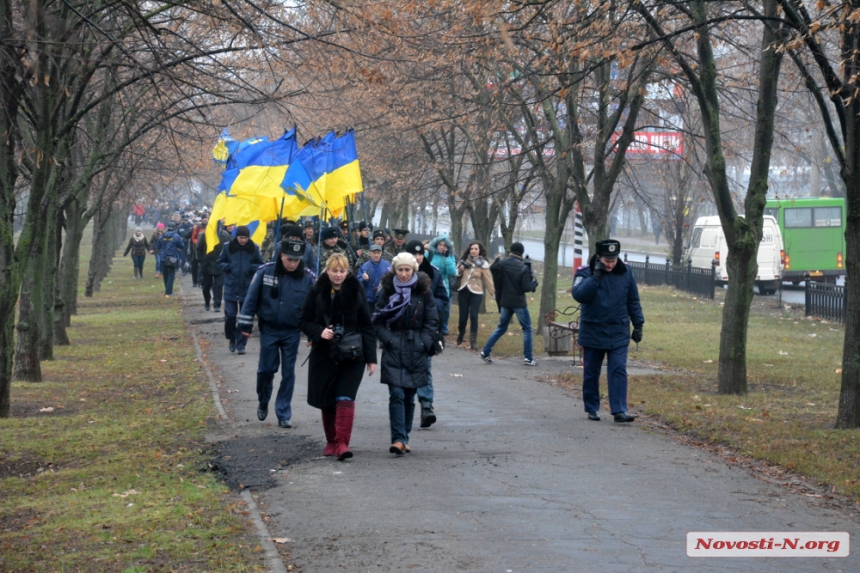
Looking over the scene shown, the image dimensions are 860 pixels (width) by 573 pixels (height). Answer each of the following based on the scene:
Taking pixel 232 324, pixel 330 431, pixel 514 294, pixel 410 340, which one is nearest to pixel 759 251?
pixel 514 294

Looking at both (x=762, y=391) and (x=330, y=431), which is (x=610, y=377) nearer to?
(x=330, y=431)

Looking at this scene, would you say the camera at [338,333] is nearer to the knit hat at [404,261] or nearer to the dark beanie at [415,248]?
the knit hat at [404,261]

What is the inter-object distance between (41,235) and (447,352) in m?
6.70

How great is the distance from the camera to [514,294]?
1636 cm

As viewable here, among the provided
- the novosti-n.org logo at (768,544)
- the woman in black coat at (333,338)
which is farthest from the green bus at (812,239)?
the novosti-n.org logo at (768,544)

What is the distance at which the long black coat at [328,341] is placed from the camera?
8.84 m

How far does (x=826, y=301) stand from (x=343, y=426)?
19.0 metres

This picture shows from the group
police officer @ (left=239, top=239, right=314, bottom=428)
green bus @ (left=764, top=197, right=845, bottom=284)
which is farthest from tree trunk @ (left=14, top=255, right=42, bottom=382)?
green bus @ (left=764, top=197, right=845, bottom=284)

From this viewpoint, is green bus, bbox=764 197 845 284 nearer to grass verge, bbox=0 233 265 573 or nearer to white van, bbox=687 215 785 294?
white van, bbox=687 215 785 294

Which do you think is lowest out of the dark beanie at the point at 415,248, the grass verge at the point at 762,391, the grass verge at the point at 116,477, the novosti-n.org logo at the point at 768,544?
the grass verge at the point at 116,477

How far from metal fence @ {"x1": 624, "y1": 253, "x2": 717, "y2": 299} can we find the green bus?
4165mm

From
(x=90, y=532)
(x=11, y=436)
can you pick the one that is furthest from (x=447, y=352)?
(x=90, y=532)

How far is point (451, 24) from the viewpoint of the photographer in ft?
55.3

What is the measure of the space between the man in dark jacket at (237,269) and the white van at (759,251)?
20.6m
